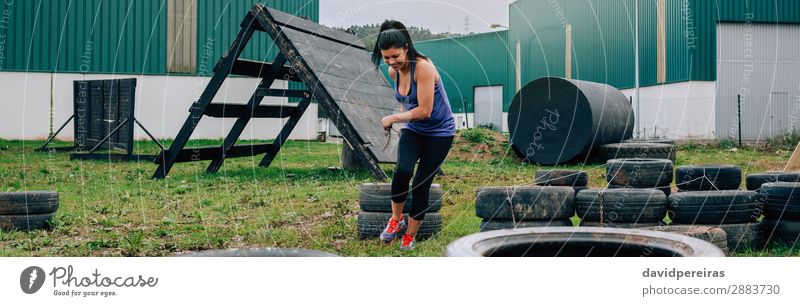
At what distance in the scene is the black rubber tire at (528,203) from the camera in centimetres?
549

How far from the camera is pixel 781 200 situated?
18.6 feet

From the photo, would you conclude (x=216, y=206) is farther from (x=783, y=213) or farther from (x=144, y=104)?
(x=144, y=104)

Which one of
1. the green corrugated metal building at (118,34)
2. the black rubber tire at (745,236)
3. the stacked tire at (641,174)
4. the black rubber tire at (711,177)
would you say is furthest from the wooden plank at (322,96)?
the green corrugated metal building at (118,34)

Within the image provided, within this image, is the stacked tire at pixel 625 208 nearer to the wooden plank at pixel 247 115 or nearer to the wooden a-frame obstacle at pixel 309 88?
the wooden a-frame obstacle at pixel 309 88

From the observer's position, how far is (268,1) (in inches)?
1136

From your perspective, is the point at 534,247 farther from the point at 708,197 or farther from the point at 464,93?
the point at 464,93

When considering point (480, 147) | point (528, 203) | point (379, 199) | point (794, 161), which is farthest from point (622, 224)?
point (480, 147)

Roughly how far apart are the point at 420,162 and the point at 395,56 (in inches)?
36.1

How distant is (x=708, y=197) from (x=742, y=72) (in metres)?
22.6

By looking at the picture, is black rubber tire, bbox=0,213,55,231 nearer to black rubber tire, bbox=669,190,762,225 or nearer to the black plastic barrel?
black rubber tire, bbox=669,190,762,225

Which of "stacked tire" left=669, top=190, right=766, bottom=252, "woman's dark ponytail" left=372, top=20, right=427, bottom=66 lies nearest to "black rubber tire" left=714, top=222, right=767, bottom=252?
"stacked tire" left=669, top=190, right=766, bottom=252

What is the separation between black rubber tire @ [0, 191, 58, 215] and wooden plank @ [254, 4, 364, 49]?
476cm

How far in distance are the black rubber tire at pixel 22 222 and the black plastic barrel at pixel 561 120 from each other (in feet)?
35.5

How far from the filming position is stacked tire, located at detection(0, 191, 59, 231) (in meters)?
6.35
